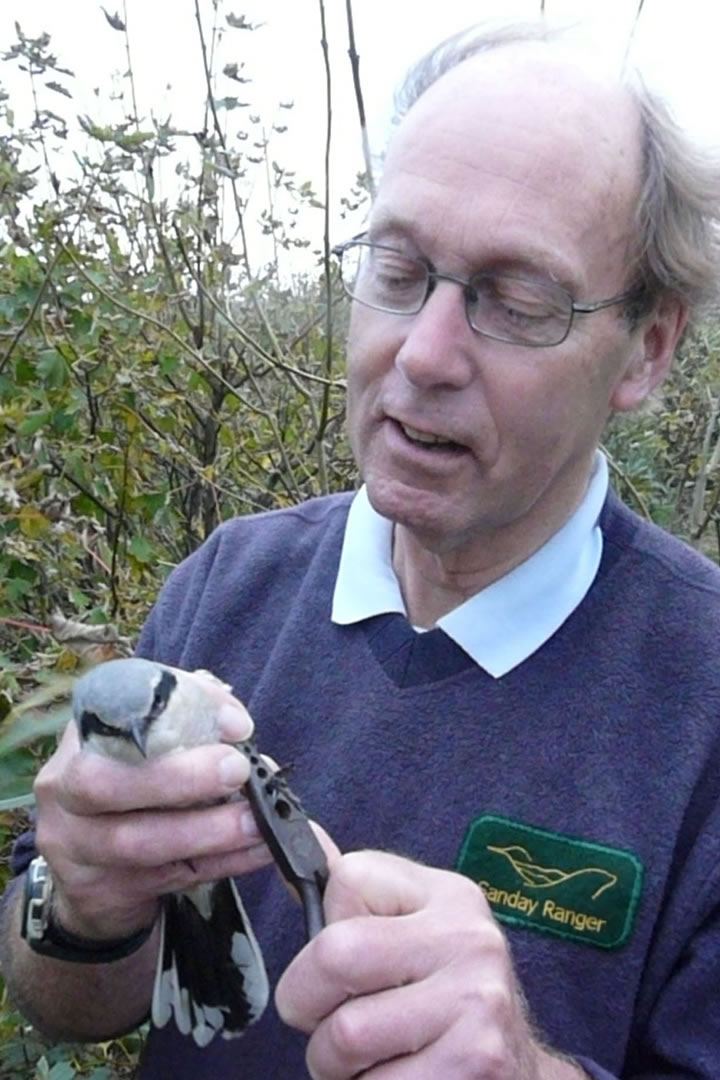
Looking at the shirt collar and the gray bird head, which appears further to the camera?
the shirt collar

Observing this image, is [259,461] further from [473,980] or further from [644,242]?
[473,980]

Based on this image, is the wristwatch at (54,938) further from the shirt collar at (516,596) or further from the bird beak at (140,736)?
the shirt collar at (516,596)

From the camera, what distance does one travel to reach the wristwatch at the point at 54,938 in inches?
55.9

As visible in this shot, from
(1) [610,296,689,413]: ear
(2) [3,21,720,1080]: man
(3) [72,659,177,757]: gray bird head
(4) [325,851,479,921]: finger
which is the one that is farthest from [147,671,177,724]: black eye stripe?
(1) [610,296,689,413]: ear

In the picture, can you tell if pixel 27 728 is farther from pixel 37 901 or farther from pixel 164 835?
pixel 164 835

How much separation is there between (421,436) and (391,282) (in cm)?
21

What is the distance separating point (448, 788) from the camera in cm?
147

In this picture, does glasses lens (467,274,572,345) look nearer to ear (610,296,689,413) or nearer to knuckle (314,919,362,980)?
ear (610,296,689,413)

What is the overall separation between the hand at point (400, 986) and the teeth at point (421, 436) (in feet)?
1.98

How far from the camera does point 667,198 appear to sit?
1.53m

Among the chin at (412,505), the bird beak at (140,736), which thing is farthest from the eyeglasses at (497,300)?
the bird beak at (140,736)

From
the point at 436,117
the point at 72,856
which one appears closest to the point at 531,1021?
the point at 72,856

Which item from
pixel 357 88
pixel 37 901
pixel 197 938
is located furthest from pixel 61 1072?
pixel 357 88

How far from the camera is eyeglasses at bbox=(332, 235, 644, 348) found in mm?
1455
